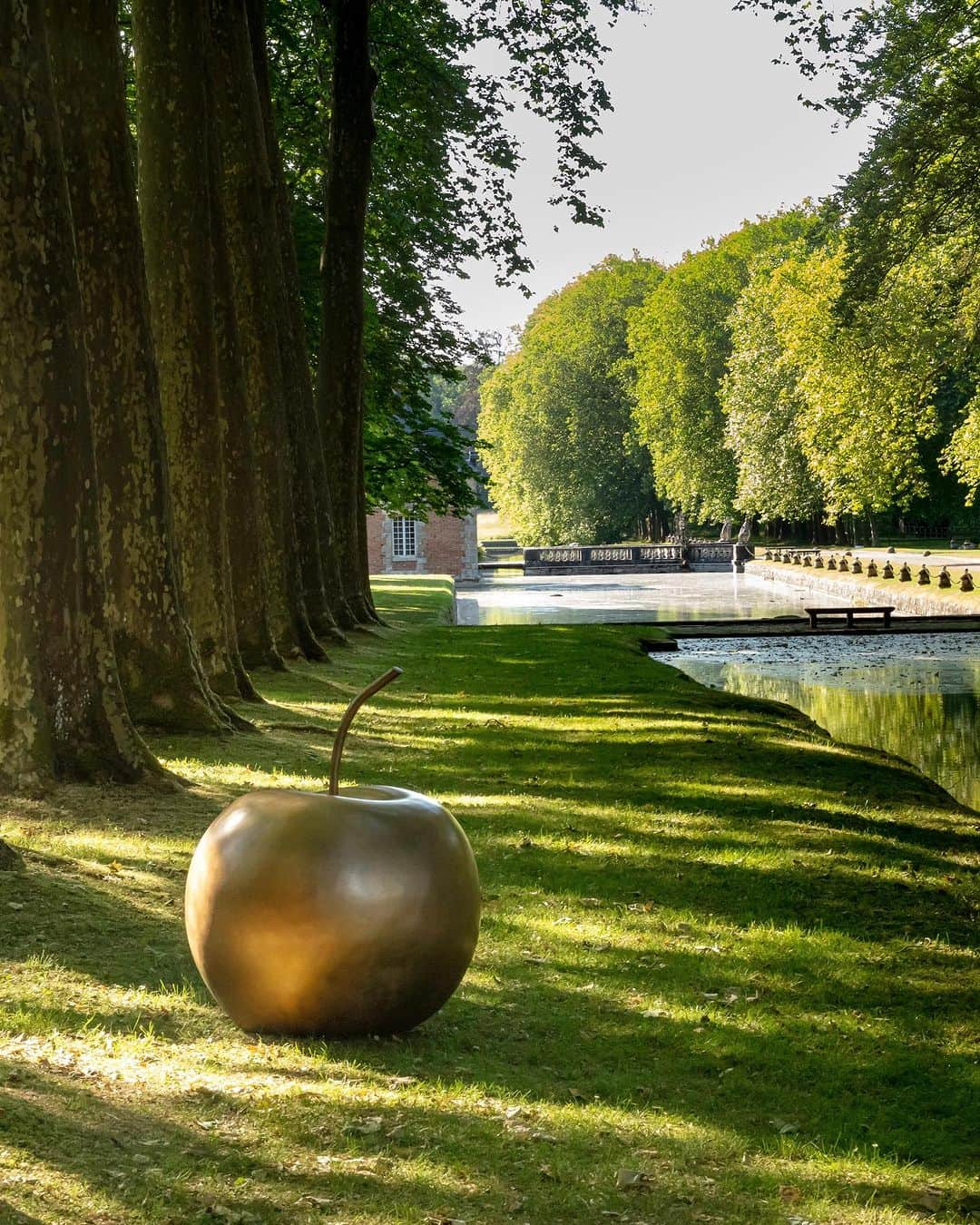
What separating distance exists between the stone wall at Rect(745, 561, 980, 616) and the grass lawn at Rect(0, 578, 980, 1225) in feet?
82.8

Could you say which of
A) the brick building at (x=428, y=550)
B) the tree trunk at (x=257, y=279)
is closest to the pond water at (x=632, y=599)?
the brick building at (x=428, y=550)

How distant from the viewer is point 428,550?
69312mm

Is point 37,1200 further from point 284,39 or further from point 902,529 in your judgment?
point 902,529

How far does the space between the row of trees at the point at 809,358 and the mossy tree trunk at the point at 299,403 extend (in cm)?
608

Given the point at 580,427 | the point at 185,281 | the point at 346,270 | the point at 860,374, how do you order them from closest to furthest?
1. the point at 185,281
2. the point at 346,270
3. the point at 860,374
4. the point at 580,427

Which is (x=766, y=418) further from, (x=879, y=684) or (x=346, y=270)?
(x=879, y=684)

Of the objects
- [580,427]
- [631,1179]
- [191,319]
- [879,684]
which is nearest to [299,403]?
[191,319]

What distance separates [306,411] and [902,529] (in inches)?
2206

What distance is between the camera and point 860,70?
2014cm

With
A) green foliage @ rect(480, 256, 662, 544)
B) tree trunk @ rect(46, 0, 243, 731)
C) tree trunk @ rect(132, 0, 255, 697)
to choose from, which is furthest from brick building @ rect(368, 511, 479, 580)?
tree trunk @ rect(46, 0, 243, 731)

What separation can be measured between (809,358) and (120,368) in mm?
46421

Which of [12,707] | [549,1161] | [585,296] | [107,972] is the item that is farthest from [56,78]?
[585,296]

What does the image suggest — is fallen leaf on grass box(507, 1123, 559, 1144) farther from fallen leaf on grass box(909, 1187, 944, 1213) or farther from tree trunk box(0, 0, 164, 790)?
tree trunk box(0, 0, 164, 790)

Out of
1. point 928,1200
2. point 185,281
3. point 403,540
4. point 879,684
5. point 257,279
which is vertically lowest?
point 879,684
